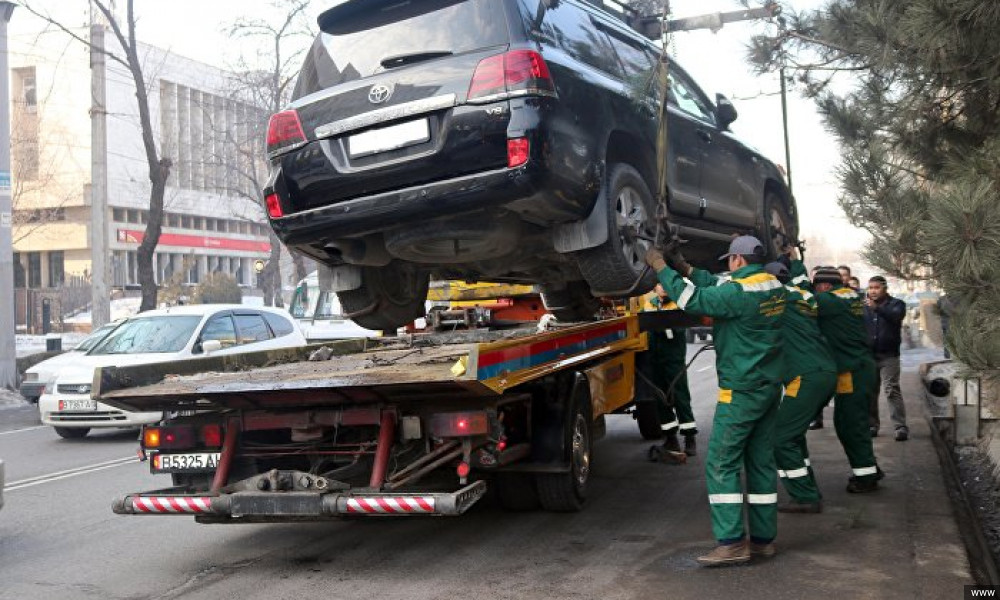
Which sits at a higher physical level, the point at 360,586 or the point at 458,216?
the point at 458,216

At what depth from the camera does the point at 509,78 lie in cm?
518

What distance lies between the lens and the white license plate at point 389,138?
17.4ft

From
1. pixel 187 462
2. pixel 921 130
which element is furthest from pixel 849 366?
Answer: pixel 187 462

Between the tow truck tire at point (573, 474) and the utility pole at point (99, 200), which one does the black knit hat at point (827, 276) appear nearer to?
the tow truck tire at point (573, 474)

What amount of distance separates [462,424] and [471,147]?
1442 millimetres

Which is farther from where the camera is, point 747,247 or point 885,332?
point 885,332

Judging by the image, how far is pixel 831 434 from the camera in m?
10.3

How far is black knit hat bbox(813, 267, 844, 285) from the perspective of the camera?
7410 mm

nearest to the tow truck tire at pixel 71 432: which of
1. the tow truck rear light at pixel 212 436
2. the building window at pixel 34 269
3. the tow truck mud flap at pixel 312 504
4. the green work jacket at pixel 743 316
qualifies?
the tow truck rear light at pixel 212 436

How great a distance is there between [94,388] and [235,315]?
22.4 feet

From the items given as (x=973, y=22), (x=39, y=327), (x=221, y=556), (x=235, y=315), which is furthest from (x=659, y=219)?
(x=39, y=327)

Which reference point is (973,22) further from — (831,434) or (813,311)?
(831,434)

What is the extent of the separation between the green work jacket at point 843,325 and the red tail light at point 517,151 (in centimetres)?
292

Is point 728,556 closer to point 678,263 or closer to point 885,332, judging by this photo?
point 678,263
